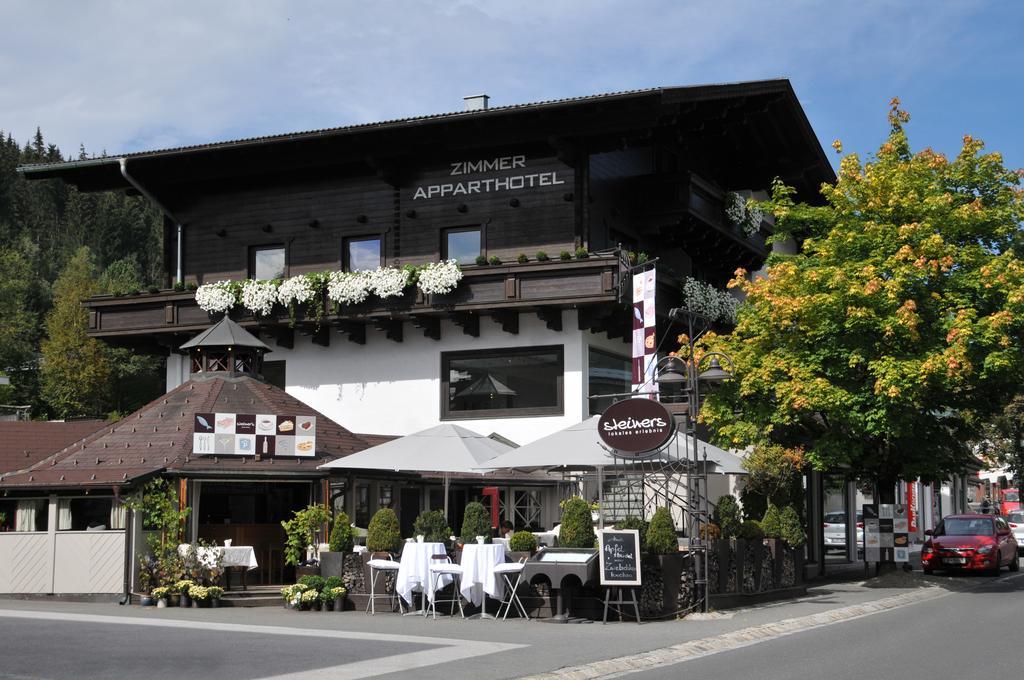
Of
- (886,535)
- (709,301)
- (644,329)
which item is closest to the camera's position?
(644,329)

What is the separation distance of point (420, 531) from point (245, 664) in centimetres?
766

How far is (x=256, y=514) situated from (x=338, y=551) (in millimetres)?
4864

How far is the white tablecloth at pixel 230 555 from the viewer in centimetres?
2056

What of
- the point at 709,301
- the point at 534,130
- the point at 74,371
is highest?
the point at 534,130

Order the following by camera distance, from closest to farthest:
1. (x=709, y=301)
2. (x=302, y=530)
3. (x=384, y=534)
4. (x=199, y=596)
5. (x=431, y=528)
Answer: (x=431, y=528)
(x=384, y=534)
(x=199, y=596)
(x=302, y=530)
(x=709, y=301)

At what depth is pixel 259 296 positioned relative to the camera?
29.5m

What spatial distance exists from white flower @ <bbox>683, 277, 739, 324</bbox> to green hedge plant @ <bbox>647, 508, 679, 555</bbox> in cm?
1148

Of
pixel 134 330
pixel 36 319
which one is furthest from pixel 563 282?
pixel 36 319

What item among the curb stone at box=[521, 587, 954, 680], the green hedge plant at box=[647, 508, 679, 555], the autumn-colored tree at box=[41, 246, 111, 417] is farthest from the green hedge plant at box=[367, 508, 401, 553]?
the autumn-colored tree at box=[41, 246, 111, 417]

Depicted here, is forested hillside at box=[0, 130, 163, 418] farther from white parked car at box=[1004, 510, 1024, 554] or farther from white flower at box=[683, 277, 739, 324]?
white parked car at box=[1004, 510, 1024, 554]

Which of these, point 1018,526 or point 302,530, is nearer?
point 302,530

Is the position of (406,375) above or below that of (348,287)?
below

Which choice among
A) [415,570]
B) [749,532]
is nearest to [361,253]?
[415,570]

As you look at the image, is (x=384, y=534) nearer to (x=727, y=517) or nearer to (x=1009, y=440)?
(x=727, y=517)
